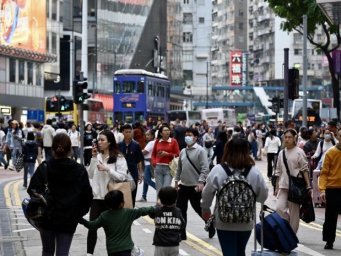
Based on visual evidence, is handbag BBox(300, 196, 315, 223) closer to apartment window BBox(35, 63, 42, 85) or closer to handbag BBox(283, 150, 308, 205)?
handbag BBox(283, 150, 308, 205)

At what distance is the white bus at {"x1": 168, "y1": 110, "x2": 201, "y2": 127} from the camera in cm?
7669

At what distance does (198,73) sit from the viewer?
152 metres

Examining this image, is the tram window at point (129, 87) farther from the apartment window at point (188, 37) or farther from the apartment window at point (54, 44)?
the apartment window at point (188, 37)

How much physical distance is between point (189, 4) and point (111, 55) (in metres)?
49.3

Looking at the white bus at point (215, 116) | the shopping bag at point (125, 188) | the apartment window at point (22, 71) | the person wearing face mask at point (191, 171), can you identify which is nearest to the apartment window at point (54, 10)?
the apartment window at point (22, 71)

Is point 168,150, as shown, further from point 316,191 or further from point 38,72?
point 38,72

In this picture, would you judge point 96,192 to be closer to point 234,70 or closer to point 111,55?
point 111,55

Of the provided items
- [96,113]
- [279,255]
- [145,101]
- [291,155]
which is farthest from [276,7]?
[96,113]

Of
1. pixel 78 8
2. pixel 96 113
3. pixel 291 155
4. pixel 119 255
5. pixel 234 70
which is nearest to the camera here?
pixel 119 255

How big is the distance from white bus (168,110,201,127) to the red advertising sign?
75.2 metres

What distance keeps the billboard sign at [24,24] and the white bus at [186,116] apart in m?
11.3

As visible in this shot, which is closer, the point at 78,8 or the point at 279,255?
Result: the point at 279,255

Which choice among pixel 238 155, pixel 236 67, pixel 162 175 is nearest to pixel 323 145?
pixel 162 175

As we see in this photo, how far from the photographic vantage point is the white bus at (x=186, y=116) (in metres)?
76.7
